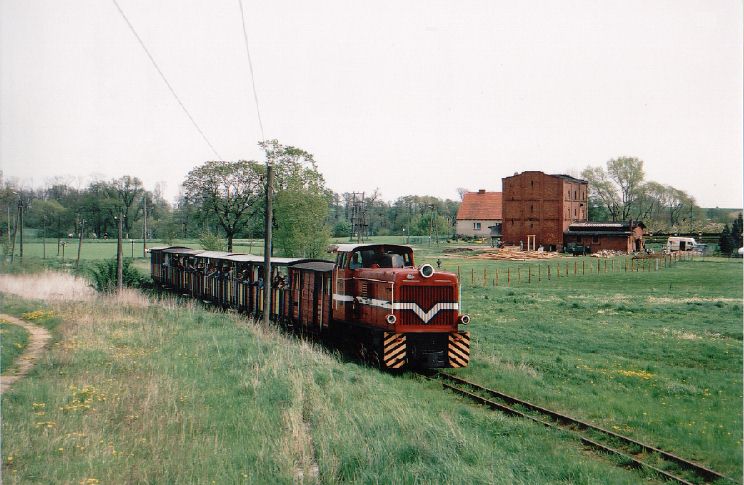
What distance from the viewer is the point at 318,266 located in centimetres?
2252

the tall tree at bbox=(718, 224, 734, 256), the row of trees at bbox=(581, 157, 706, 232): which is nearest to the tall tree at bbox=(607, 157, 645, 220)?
the row of trees at bbox=(581, 157, 706, 232)

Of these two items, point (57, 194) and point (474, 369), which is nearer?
point (474, 369)

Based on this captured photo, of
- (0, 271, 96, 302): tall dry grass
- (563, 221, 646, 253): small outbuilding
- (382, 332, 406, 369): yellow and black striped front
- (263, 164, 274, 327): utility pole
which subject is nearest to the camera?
(382, 332, 406, 369): yellow and black striped front

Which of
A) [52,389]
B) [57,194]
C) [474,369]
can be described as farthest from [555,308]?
[57,194]

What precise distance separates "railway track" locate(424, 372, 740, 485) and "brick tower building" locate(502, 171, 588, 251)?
219ft

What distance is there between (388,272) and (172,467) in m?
9.73

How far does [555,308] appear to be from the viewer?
32.4 m

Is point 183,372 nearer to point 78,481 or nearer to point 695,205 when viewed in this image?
point 78,481

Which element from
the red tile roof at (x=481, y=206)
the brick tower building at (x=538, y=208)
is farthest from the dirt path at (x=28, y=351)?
the red tile roof at (x=481, y=206)

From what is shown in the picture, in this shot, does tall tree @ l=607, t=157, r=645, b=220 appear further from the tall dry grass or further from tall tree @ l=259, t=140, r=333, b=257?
the tall dry grass

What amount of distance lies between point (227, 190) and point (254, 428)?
54713 millimetres

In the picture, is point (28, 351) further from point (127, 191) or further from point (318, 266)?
point (127, 191)

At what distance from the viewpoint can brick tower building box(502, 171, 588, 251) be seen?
79500 millimetres

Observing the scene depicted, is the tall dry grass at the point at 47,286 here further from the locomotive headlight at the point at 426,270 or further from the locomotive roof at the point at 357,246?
the locomotive headlight at the point at 426,270
